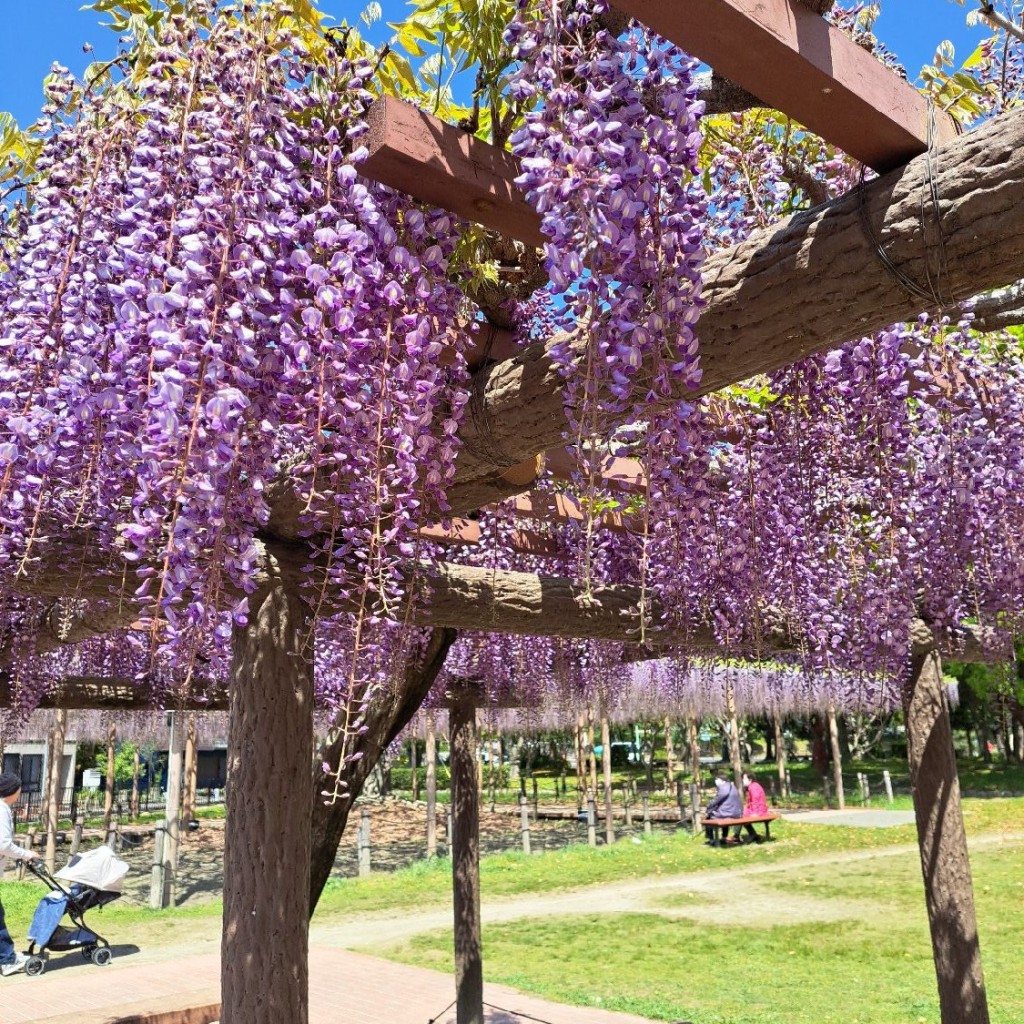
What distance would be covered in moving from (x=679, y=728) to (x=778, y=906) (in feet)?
86.9

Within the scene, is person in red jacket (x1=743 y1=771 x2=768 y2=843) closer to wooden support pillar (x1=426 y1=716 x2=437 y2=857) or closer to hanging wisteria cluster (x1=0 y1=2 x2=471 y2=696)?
wooden support pillar (x1=426 y1=716 x2=437 y2=857)

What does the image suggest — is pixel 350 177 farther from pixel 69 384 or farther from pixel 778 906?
pixel 778 906

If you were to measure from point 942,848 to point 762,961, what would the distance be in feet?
9.47

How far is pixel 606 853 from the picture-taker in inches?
566

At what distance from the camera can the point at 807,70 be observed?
170cm

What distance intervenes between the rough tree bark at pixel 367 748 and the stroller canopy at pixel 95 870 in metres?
5.38

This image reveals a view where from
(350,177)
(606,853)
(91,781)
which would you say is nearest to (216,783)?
(91,781)

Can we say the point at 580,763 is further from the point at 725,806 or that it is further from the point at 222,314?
the point at 222,314

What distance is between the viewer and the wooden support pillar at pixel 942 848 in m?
5.01

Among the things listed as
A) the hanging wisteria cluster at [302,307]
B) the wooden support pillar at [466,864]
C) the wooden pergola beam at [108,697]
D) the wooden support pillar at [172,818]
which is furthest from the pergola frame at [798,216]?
the wooden support pillar at [172,818]

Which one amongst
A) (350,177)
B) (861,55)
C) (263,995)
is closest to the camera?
(861,55)

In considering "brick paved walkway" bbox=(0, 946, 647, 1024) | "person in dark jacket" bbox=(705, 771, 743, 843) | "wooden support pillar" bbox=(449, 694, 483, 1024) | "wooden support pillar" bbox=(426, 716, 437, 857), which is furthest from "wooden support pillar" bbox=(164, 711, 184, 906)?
"person in dark jacket" bbox=(705, 771, 743, 843)

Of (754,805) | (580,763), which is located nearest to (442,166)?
(754,805)

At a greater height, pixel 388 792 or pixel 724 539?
pixel 724 539
